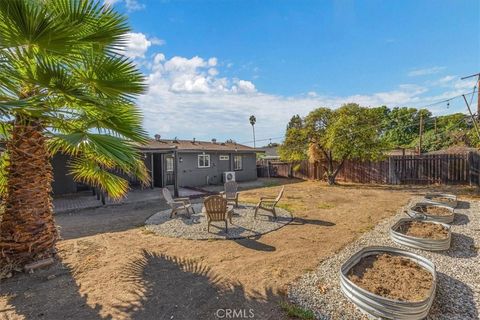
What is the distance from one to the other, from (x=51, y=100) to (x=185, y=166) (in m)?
11.5

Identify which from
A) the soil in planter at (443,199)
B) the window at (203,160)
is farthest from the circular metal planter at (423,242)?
the window at (203,160)

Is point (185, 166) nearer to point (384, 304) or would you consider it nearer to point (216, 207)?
point (216, 207)

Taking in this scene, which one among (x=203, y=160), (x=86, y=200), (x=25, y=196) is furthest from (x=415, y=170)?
(x=86, y=200)

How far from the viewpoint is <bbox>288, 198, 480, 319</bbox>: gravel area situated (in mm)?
2834

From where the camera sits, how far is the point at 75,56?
3564 mm

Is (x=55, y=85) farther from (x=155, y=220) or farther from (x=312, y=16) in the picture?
(x=312, y=16)

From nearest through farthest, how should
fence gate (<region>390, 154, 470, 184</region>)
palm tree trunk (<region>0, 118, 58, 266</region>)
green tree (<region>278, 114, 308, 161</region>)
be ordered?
palm tree trunk (<region>0, 118, 58, 266</region>) < fence gate (<region>390, 154, 470, 184</region>) < green tree (<region>278, 114, 308, 161</region>)

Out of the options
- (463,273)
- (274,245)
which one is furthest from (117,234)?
(463,273)

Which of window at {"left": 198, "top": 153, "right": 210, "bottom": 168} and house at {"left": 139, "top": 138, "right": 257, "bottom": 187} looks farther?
window at {"left": 198, "top": 153, "right": 210, "bottom": 168}

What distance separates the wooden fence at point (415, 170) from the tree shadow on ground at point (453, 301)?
12.6 metres

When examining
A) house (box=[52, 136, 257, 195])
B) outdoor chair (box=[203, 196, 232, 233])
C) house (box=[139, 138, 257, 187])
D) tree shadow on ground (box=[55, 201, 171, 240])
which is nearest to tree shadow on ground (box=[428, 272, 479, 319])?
outdoor chair (box=[203, 196, 232, 233])

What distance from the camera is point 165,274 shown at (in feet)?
12.8

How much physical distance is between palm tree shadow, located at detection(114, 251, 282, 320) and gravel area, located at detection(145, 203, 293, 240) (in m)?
1.69

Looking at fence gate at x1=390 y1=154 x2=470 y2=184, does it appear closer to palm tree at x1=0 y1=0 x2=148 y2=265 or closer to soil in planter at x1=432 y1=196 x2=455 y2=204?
soil in planter at x1=432 y1=196 x2=455 y2=204
